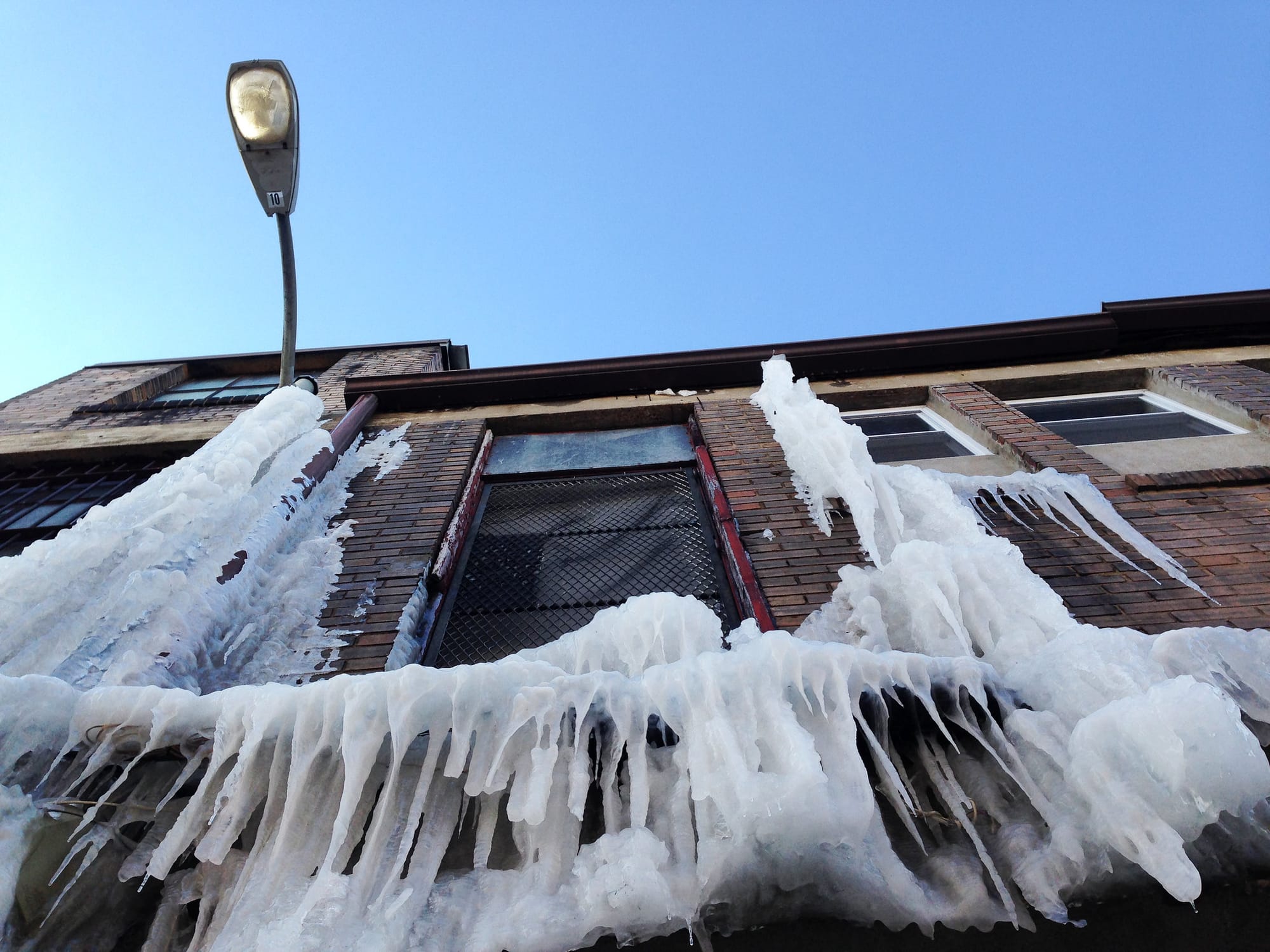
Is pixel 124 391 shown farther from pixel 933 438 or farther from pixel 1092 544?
pixel 1092 544

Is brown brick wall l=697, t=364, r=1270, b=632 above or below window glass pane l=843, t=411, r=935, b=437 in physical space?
below

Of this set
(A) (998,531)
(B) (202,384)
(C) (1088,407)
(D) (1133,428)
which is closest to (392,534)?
(A) (998,531)

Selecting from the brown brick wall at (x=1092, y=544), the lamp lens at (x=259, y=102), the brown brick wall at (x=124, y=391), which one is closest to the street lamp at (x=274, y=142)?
the lamp lens at (x=259, y=102)

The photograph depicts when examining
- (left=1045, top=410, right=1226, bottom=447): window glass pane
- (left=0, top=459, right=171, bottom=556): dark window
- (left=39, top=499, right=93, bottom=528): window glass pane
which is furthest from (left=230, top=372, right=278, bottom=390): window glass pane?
(left=1045, top=410, right=1226, bottom=447): window glass pane

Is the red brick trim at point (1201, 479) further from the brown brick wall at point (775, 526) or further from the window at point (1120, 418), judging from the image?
the brown brick wall at point (775, 526)

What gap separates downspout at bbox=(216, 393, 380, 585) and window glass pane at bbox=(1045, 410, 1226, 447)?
214 inches

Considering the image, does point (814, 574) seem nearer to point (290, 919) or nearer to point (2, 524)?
point (290, 919)

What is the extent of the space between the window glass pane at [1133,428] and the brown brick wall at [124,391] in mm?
5902

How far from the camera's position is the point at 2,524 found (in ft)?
20.9

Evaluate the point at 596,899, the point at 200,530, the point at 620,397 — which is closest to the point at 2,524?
the point at 200,530

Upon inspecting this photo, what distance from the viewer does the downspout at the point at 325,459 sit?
363cm

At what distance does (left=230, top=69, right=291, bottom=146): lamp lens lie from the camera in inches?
181

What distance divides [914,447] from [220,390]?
900 cm

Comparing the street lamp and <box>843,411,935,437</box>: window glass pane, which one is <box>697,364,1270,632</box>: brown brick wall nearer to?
<box>843,411,935,437</box>: window glass pane
